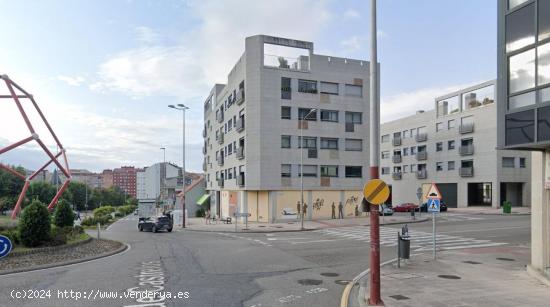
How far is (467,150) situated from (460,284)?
48.0 metres

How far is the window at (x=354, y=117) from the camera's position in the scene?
1591 inches

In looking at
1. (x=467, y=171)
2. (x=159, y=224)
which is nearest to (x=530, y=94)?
(x=159, y=224)

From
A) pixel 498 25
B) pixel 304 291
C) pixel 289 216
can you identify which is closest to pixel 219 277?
pixel 304 291

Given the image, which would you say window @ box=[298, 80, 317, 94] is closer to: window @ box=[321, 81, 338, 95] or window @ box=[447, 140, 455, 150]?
window @ box=[321, 81, 338, 95]

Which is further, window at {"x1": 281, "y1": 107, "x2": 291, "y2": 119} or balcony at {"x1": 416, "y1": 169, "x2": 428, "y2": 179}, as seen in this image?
balcony at {"x1": 416, "y1": 169, "x2": 428, "y2": 179}

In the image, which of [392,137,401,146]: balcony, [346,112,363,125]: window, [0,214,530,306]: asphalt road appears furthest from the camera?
[392,137,401,146]: balcony

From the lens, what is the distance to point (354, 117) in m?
40.7

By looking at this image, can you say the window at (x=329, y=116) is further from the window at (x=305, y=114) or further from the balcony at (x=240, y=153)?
the balcony at (x=240, y=153)

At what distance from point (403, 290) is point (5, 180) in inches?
3347

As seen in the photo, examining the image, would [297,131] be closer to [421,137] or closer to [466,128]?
[466,128]

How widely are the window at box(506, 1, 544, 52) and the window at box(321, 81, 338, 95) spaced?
2826cm

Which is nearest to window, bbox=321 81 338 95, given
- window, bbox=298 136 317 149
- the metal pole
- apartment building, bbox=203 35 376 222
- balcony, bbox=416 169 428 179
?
apartment building, bbox=203 35 376 222

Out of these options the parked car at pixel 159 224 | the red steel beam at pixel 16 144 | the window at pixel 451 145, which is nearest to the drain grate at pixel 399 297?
the parked car at pixel 159 224

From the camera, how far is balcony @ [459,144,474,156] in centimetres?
5294
